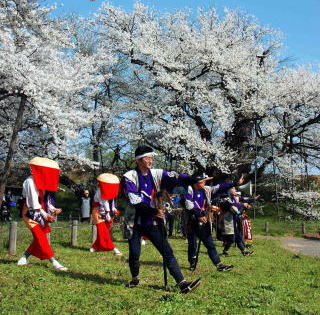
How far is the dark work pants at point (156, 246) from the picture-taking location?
571 cm

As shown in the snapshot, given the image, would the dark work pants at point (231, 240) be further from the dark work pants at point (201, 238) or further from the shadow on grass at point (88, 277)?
the shadow on grass at point (88, 277)

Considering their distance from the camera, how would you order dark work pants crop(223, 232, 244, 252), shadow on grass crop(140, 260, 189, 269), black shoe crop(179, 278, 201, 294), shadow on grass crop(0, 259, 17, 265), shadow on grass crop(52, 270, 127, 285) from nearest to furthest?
black shoe crop(179, 278, 201, 294)
shadow on grass crop(52, 270, 127, 285)
shadow on grass crop(0, 259, 17, 265)
shadow on grass crop(140, 260, 189, 269)
dark work pants crop(223, 232, 244, 252)

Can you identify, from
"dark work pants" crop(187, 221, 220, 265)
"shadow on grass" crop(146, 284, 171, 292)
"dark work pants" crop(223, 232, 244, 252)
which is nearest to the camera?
"shadow on grass" crop(146, 284, 171, 292)

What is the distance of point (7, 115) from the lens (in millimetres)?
19406

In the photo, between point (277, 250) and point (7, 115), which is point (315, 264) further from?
point (7, 115)

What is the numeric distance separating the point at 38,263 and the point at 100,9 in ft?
59.4

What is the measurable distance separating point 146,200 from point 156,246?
0.65 meters

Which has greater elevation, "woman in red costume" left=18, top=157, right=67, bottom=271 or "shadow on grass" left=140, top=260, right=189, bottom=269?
"woman in red costume" left=18, top=157, right=67, bottom=271

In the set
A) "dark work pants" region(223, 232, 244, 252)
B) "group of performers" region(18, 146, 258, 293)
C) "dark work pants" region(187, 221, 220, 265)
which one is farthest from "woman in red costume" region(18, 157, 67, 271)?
"dark work pants" region(223, 232, 244, 252)

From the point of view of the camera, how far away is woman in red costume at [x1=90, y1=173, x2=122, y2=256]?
9102 millimetres

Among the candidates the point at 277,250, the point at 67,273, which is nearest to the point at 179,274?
the point at 67,273

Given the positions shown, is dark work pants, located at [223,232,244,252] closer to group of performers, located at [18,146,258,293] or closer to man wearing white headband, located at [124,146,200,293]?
group of performers, located at [18,146,258,293]

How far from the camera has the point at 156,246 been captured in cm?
592

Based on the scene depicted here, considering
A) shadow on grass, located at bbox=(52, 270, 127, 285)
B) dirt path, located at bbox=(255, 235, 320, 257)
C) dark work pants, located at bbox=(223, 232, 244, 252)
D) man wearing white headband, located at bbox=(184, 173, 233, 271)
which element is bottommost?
dirt path, located at bbox=(255, 235, 320, 257)
